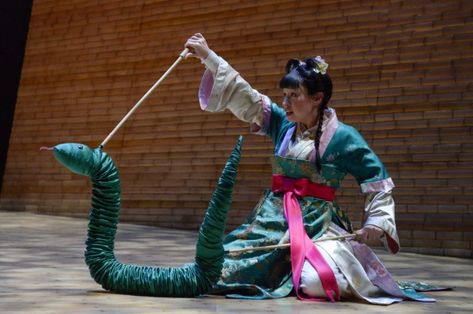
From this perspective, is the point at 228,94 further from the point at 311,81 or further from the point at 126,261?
the point at 126,261

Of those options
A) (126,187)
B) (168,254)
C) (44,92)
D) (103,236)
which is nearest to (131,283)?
(103,236)

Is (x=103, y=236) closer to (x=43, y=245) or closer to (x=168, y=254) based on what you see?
(x=168, y=254)

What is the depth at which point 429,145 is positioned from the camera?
4.97m

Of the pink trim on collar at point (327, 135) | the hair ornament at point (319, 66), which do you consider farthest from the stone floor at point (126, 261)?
the hair ornament at point (319, 66)


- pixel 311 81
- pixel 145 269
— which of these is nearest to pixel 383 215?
pixel 311 81

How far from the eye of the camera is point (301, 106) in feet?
9.35

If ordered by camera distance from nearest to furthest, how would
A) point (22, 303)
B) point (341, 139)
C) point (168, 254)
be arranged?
point (22, 303) < point (341, 139) < point (168, 254)

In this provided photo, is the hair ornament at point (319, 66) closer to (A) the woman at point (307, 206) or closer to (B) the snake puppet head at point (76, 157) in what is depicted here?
(A) the woman at point (307, 206)

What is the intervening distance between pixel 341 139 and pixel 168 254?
1.82 meters

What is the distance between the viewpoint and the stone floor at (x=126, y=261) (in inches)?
94.5

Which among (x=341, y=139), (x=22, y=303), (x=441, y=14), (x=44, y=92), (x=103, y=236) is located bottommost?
(x=22, y=303)

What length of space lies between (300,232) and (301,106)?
0.45 metres

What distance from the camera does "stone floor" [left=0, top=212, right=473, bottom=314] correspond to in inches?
94.5

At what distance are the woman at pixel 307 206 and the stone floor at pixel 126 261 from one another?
109mm
